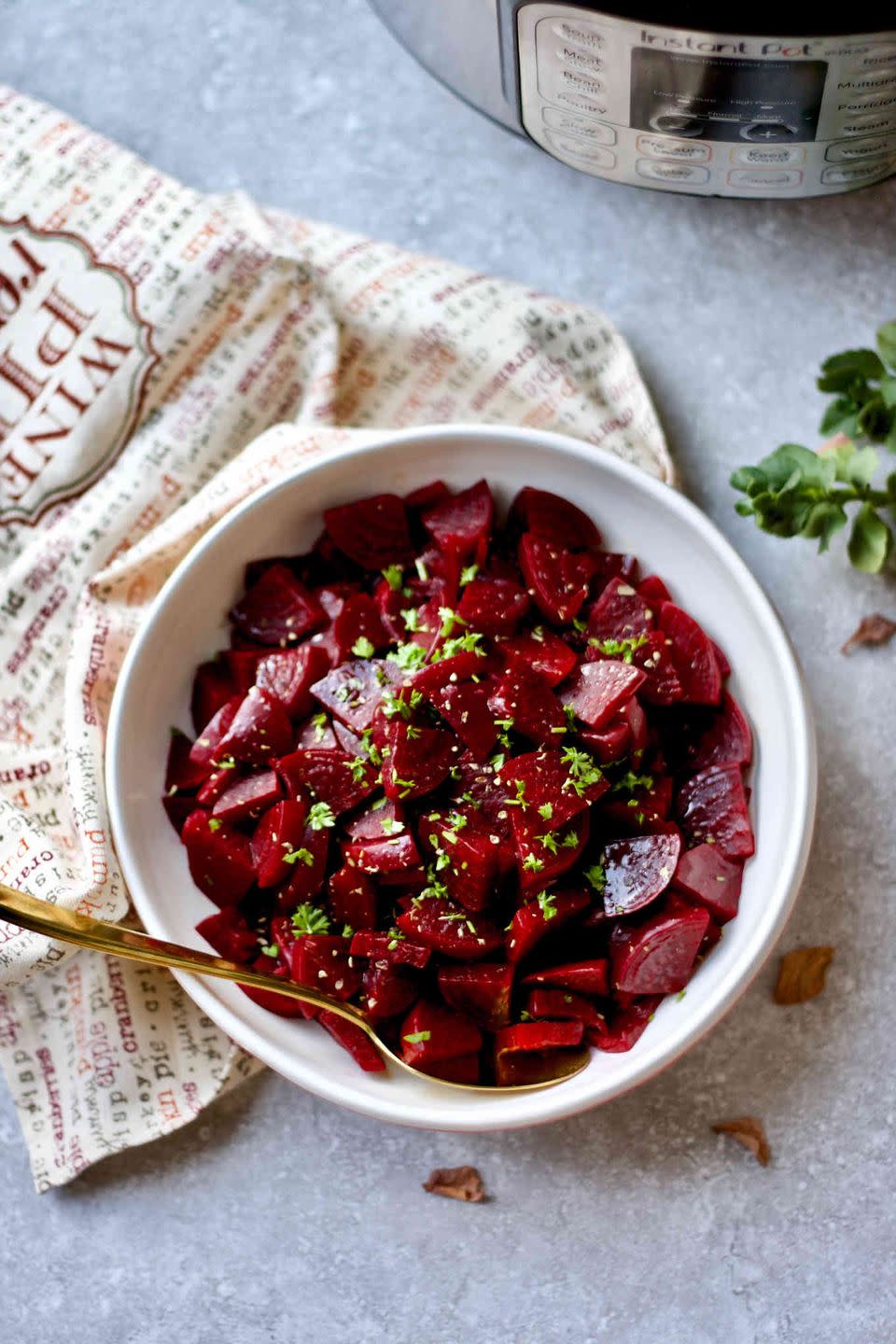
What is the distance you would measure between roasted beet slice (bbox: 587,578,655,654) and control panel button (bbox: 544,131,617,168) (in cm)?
40

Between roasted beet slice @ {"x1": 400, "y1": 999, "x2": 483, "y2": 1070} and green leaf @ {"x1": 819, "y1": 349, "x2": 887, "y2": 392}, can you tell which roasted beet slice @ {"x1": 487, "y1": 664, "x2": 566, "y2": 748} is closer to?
roasted beet slice @ {"x1": 400, "y1": 999, "x2": 483, "y2": 1070}

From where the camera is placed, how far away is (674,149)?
1195 millimetres

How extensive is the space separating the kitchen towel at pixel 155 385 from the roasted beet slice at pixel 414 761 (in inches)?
15.0

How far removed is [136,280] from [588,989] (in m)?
0.92

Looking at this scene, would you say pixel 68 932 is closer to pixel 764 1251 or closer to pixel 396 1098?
pixel 396 1098

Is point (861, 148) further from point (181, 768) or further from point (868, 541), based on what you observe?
point (181, 768)

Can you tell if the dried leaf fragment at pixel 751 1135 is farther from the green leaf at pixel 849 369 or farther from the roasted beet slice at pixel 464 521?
the green leaf at pixel 849 369

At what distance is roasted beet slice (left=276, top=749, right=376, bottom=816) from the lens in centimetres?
122

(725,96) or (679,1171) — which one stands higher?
(725,96)

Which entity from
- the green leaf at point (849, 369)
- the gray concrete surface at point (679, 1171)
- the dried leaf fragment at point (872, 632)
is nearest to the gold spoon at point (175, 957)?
the gray concrete surface at point (679, 1171)

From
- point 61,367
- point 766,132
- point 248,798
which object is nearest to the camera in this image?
point 766,132

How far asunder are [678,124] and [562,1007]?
0.77m

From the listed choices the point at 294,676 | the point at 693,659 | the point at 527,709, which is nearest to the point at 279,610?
the point at 294,676

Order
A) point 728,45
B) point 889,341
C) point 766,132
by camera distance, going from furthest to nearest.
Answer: point 889,341 → point 766,132 → point 728,45
